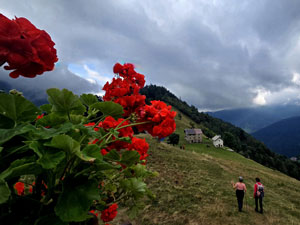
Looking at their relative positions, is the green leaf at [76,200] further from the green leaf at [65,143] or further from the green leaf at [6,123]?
the green leaf at [6,123]

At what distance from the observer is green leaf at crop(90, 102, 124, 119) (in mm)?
1370

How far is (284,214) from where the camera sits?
8812 millimetres

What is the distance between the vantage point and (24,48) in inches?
31.8

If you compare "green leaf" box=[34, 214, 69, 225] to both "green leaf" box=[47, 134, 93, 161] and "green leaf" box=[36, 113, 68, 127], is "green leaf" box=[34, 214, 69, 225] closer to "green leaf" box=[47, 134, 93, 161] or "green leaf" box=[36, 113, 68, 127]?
"green leaf" box=[47, 134, 93, 161]

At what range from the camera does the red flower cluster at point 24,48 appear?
30.0 inches

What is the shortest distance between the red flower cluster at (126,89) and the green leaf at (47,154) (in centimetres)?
87

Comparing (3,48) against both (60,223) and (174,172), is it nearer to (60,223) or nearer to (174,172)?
(60,223)

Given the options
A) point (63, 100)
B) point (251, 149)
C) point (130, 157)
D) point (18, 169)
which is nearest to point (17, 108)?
point (63, 100)

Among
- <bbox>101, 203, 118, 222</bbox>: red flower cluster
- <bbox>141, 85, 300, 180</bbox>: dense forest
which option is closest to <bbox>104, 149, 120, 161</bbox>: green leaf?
<bbox>101, 203, 118, 222</bbox>: red flower cluster

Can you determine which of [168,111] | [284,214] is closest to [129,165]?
[168,111]

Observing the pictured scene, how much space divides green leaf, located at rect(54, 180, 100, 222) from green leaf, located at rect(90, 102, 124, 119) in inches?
23.3

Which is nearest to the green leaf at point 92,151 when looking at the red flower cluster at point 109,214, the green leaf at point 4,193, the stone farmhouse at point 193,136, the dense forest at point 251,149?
the green leaf at point 4,193

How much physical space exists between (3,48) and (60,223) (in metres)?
0.91

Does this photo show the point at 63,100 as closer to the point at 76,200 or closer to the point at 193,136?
the point at 76,200
